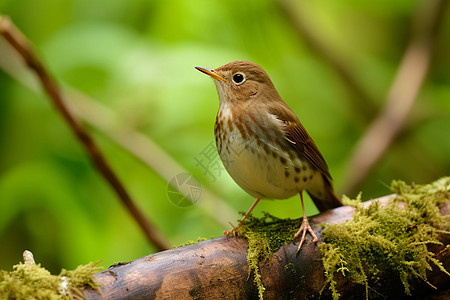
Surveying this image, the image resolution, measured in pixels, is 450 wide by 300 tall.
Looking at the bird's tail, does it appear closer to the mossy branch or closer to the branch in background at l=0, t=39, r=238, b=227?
the mossy branch

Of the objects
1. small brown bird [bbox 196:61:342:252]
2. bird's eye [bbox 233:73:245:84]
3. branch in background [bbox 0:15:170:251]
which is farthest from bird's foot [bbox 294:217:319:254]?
branch in background [bbox 0:15:170:251]

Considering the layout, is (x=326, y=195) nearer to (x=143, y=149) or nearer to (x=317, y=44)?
(x=143, y=149)

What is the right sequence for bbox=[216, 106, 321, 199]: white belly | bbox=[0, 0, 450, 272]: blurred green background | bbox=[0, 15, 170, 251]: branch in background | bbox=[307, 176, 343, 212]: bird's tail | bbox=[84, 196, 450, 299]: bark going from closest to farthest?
bbox=[84, 196, 450, 299]: bark → bbox=[216, 106, 321, 199]: white belly → bbox=[0, 15, 170, 251]: branch in background → bbox=[307, 176, 343, 212]: bird's tail → bbox=[0, 0, 450, 272]: blurred green background

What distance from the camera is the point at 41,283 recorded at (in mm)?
1815

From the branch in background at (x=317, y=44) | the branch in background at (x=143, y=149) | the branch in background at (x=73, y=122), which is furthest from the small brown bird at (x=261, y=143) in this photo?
the branch in background at (x=317, y=44)

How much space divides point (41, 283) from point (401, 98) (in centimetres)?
413

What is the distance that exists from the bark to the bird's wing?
66cm

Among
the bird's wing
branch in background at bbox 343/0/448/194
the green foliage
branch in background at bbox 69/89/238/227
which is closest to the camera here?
the green foliage

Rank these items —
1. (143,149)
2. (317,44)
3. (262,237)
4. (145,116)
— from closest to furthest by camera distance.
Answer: (262,237) < (143,149) < (145,116) < (317,44)

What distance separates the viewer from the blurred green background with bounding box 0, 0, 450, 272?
394 cm

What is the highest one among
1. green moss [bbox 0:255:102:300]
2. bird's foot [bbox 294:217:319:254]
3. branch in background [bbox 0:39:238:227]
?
branch in background [bbox 0:39:238:227]

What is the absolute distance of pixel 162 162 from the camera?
3.77 metres


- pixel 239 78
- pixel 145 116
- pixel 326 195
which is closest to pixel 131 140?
pixel 145 116

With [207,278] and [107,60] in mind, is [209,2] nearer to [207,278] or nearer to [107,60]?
[107,60]
